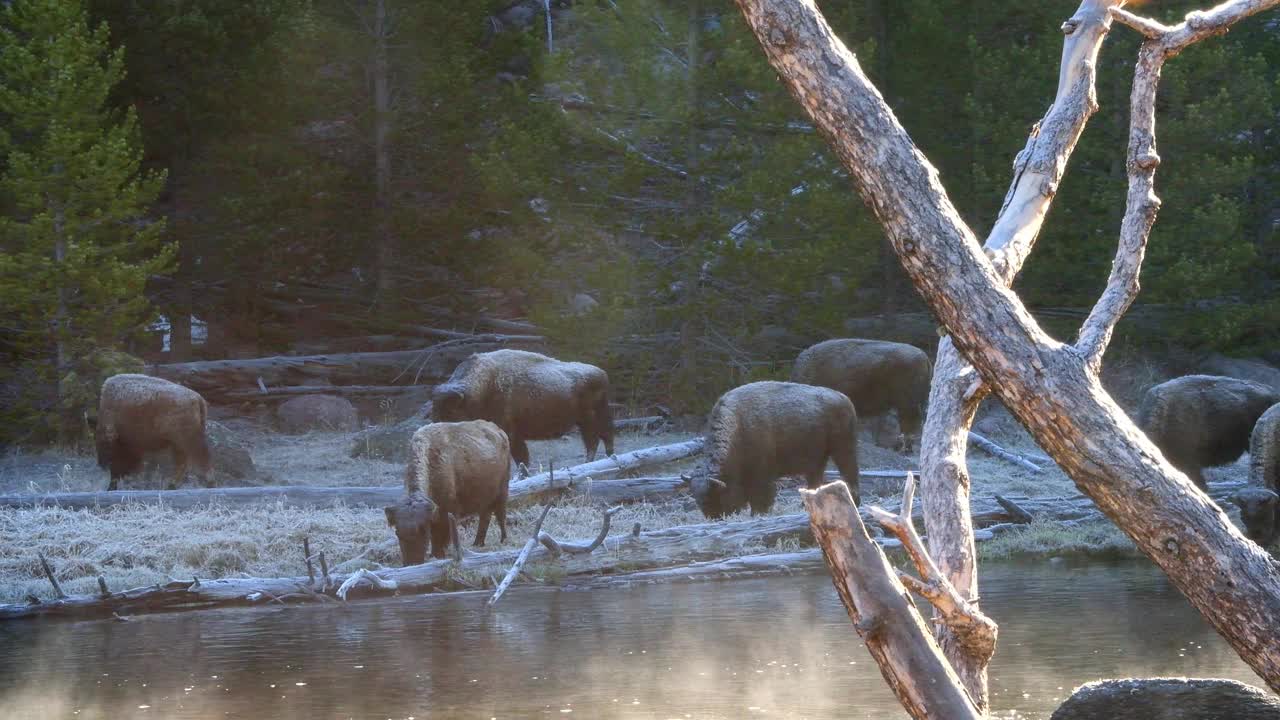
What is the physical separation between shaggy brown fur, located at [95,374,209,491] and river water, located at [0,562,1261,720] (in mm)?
6695

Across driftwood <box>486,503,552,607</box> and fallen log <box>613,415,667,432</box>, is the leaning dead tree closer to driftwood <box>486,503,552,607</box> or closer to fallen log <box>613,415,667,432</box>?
driftwood <box>486,503,552,607</box>

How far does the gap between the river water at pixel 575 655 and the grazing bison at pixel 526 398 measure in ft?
22.3

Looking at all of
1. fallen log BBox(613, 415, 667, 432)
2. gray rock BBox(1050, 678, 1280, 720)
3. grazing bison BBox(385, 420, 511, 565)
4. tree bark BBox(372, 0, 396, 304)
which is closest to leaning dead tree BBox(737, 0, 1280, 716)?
gray rock BBox(1050, 678, 1280, 720)

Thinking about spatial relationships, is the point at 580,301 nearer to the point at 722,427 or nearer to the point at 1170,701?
the point at 722,427

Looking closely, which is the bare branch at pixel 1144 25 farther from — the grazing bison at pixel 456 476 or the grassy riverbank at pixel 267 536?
the grazing bison at pixel 456 476

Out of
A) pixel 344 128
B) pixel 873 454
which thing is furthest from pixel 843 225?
pixel 344 128

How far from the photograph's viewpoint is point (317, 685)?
8.34 m

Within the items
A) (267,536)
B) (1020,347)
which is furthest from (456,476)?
(1020,347)

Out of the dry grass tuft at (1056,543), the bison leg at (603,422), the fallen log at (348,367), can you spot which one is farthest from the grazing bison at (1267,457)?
the fallen log at (348,367)

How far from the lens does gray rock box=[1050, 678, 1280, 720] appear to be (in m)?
5.43

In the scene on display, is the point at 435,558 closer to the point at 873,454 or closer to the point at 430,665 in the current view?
the point at 430,665

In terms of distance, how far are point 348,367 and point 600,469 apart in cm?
1088

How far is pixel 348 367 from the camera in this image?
2516 centimetres

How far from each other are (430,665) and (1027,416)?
506 centimetres
